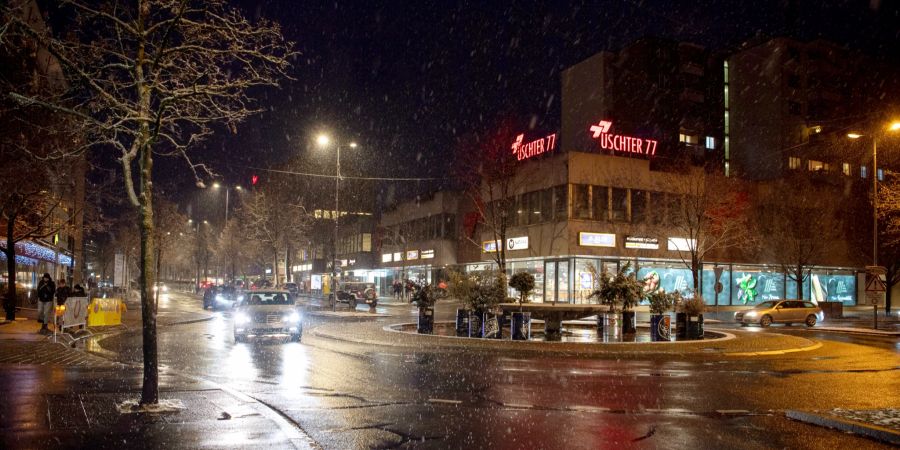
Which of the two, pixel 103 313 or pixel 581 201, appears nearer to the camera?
pixel 103 313

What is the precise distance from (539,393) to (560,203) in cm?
3407

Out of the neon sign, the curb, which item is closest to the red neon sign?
the neon sign

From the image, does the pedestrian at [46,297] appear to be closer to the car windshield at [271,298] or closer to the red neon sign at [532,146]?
the car windshield at [271,298]

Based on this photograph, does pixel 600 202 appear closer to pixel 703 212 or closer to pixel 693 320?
pixel 703 212

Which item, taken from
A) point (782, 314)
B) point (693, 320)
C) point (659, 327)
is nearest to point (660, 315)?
point (659, 327)

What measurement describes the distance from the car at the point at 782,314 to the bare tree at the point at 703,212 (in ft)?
12.4

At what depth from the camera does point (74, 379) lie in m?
12.2

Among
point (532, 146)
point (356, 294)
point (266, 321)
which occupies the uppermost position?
point (532, 146)

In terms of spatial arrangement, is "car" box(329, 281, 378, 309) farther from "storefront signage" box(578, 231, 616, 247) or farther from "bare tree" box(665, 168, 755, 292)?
"bare tree" box(665, 168, 755, 292)

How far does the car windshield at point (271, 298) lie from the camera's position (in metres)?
22.2

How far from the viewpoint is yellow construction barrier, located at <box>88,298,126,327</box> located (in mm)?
26391

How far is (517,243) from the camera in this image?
49.0m

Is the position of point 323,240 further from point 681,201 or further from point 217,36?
point 217,36

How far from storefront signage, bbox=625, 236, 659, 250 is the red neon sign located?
8.15 metres
